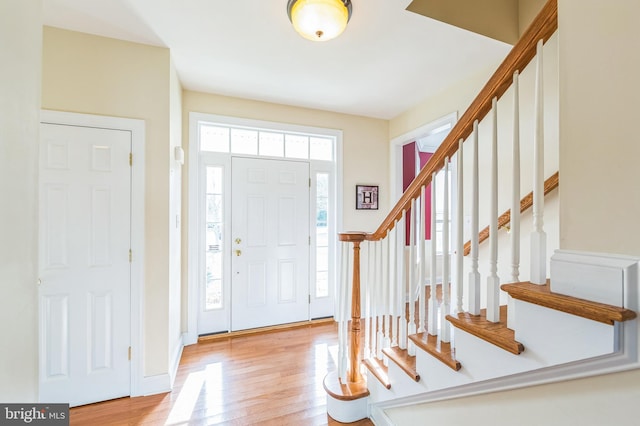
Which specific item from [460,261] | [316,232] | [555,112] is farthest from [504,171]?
[316,232]

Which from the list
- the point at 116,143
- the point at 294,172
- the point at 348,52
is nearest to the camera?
the point at 116,143

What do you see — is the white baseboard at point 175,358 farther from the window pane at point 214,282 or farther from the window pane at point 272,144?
the window pane at point 272,144

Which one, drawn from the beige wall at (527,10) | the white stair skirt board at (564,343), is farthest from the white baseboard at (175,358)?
the beige wall at (527,10)

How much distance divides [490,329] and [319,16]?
167cm

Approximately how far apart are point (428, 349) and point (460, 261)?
1.38ft

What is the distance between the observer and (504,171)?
1979 mm

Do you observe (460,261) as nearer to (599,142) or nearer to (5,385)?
(599,142)

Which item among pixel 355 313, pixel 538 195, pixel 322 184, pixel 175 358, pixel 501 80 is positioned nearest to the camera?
pixel 538 195

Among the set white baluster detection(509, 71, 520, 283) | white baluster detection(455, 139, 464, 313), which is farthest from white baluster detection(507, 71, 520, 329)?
white baluster detection(455, 139, 464, 313)

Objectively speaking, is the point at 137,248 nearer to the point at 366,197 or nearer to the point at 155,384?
the point at 155,384

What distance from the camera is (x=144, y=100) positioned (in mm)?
1974

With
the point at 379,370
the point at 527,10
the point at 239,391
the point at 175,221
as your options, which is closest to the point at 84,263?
the point at 175,221

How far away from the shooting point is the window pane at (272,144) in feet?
→ 10.1

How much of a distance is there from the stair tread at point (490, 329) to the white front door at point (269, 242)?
2287 millimetres
